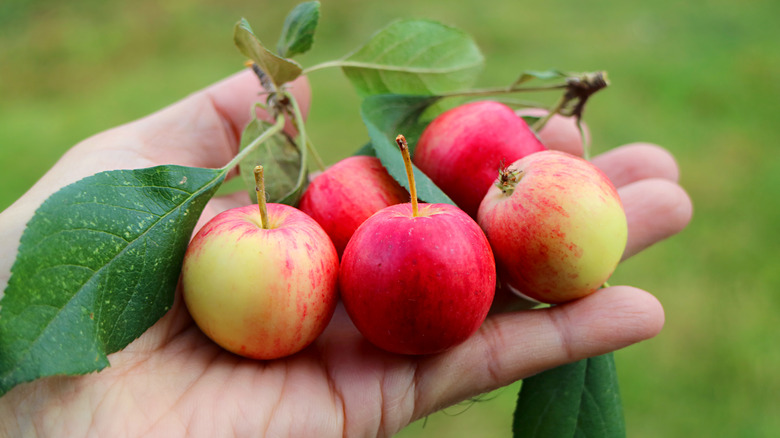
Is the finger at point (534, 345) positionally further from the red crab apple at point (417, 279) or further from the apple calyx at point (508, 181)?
the apple calyx at point (508, 181)

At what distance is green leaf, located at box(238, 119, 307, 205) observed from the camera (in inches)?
53.4

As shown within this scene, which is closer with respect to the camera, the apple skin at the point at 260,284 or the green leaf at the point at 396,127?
the apple skin at the point at 260,284

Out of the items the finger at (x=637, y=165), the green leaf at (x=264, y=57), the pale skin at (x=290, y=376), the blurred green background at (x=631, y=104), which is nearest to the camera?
the pale skin at (x=290, y=376)

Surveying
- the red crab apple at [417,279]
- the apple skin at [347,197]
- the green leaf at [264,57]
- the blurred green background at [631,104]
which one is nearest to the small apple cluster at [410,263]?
the red crab apple at [417,279]

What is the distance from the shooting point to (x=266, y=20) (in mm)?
4051

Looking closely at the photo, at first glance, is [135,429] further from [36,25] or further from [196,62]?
[36,25]

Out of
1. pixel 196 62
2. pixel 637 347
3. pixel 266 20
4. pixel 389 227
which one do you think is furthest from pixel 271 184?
pixel 266 20

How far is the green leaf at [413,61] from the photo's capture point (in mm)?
1539

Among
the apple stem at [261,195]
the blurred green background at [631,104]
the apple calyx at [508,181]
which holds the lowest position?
the blurred green background at [631,104]

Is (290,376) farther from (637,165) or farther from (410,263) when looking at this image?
(637,165)

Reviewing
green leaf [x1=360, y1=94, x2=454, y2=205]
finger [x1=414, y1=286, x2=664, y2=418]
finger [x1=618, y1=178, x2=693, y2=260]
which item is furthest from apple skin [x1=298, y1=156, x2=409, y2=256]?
finger [x1=618, y1=178, x2=693, y2=260]

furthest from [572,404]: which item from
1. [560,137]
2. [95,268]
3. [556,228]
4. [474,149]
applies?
[95,268]

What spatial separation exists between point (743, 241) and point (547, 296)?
182 cm

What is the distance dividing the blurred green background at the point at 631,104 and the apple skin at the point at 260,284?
0.79 m
